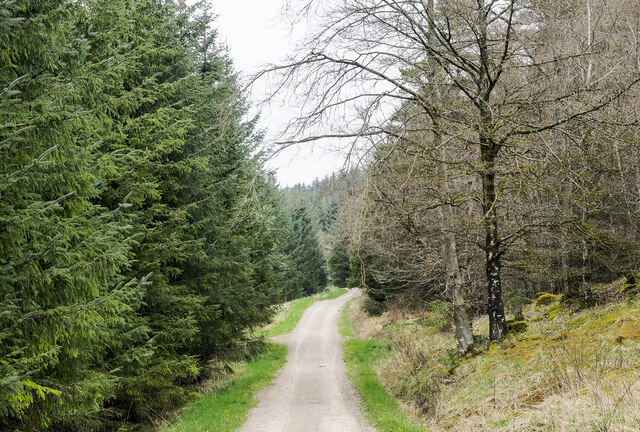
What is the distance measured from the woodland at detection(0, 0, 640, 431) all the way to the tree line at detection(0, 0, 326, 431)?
0.04m

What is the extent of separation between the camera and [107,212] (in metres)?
6.85

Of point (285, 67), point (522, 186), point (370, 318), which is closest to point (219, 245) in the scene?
point (285, 67)

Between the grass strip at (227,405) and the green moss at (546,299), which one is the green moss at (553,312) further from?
the grass strip at (227,405)

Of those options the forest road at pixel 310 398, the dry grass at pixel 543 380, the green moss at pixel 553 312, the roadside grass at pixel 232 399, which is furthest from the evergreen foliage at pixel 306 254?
the dry grass at pixel 543 380

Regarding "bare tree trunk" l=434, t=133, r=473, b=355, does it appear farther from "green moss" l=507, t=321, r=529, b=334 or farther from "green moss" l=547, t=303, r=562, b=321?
"green moss" l=547, t=303, r=562, b=321

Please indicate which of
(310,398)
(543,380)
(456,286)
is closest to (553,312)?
(456,286)

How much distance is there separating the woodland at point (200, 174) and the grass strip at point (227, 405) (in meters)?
0.63

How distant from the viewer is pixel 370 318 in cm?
2761

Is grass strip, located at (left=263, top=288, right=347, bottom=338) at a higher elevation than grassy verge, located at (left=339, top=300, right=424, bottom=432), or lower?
lower

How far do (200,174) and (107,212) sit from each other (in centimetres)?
451

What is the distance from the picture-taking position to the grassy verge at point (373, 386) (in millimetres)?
8567

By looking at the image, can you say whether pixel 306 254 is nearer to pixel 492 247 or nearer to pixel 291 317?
pixel 291 317

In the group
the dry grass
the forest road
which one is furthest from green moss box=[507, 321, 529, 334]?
the forest road

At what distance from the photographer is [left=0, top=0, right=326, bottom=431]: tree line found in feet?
15.5
